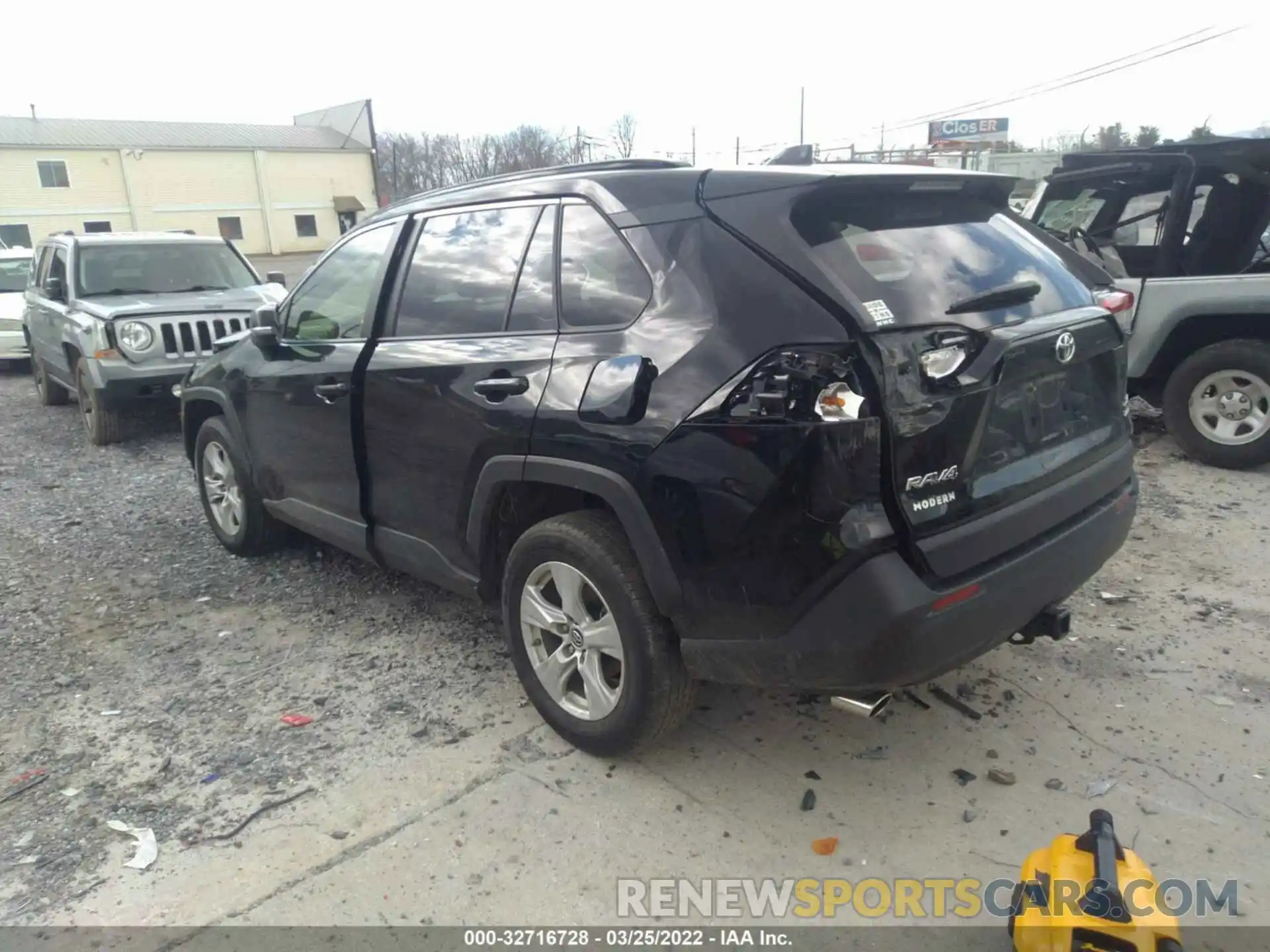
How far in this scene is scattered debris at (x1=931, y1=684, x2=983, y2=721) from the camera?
3.30 meters

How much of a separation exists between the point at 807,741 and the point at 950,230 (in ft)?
5.89

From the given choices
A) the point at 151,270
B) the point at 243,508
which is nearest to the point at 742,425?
the point at 243,508

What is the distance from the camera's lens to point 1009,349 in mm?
2590

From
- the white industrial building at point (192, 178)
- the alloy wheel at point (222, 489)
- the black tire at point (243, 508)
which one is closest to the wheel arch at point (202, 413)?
the black tire at point (243, 508)

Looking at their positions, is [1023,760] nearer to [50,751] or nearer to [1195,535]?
[1195,535]

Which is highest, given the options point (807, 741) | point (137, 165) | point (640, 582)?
point (137, 165)

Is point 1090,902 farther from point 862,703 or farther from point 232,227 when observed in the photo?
point 232,227

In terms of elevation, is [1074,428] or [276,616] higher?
[1074,428]

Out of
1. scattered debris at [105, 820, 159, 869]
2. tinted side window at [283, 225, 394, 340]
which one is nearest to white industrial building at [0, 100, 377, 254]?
tinted side window at [283, 225, 394, 340]

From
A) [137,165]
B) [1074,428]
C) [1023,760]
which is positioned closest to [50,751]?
[1023,760]

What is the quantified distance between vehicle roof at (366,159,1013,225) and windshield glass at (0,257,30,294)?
1296 cm

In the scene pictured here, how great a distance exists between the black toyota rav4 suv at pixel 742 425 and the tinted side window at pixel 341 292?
0.70 feet

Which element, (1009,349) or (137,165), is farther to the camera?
(137,165)

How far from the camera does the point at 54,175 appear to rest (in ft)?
139
